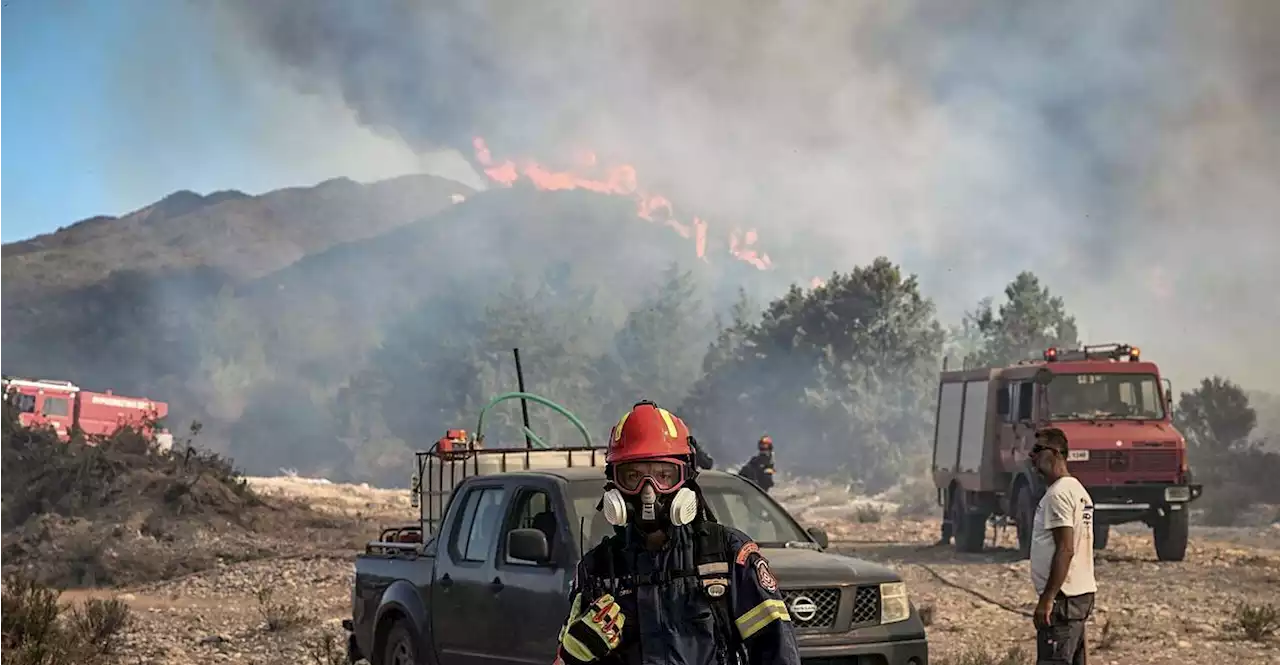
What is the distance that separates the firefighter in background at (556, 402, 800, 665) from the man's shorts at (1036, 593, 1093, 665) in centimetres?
373

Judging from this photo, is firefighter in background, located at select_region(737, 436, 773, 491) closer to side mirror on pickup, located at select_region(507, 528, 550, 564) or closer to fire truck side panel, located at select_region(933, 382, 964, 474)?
fire truck side panel, located at select_region(933, 382, 964, 474)

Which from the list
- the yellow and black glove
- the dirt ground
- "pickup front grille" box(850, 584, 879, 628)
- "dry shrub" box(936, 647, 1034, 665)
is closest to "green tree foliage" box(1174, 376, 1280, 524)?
the dirt ground

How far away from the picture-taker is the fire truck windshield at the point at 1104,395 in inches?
698

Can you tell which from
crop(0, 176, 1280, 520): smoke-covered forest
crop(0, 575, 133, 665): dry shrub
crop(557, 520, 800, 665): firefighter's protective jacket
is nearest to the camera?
crop(557, 520, 800, 665): firefighter's protective jacket

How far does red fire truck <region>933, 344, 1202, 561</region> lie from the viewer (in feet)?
56.4

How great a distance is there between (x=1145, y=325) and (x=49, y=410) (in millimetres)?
50240

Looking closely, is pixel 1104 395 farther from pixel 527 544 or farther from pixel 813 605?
pixel 527 544

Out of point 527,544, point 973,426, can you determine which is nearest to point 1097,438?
point 973,426

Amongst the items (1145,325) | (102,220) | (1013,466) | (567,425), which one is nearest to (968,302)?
(1145,325)

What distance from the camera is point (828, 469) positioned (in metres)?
49.1

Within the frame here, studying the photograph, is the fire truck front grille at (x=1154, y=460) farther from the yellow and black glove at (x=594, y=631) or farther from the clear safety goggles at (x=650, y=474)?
the yellow and black glove at (x=594, y=631)

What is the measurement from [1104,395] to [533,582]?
12.3 metres

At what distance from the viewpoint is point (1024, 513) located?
17375 millimetres

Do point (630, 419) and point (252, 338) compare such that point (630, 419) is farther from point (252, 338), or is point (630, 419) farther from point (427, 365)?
point (252, 338)
